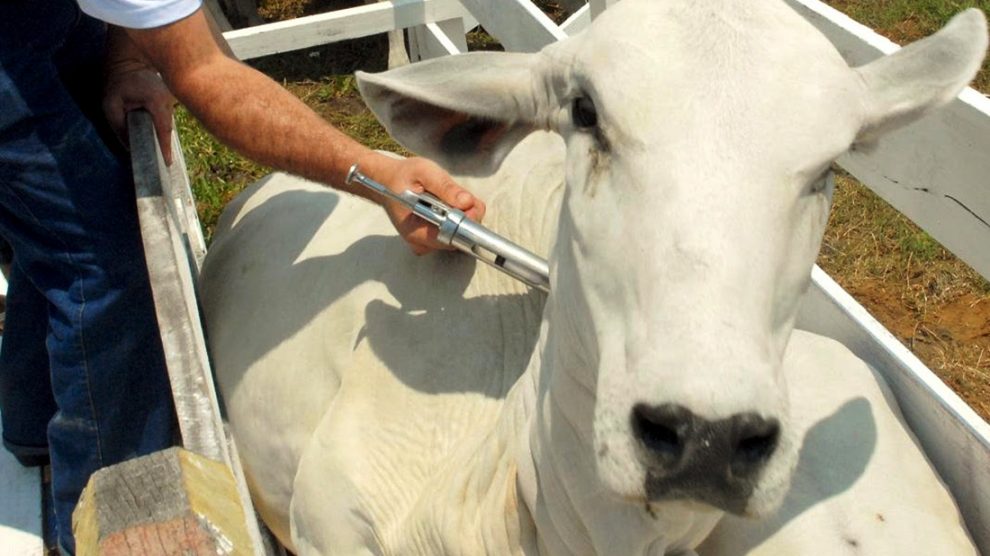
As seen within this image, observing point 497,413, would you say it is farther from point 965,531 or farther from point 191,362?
point 965,531

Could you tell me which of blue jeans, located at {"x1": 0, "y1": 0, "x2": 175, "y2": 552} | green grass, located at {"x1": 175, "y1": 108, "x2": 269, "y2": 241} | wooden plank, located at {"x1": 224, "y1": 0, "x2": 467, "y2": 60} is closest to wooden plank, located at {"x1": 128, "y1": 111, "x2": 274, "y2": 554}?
blue jeans, located at {"x1": 0, "y1": 0, "x2": 175, "y2": 552}

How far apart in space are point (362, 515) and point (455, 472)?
271mm

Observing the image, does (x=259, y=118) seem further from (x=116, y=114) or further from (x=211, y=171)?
(x=211, y=171)

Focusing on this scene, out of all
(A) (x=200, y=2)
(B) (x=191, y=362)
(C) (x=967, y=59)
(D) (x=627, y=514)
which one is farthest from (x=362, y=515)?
(C) (x=967, y=59)

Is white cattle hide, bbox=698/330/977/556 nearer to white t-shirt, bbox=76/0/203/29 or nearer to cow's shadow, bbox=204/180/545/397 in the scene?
cow's shadow, bbox=204/180/545/397

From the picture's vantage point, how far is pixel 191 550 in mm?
1462

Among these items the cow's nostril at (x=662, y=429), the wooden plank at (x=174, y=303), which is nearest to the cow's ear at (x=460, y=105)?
Answer: the wooden plank at (x=174, y=303)

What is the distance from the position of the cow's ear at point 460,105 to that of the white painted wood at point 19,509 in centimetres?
218

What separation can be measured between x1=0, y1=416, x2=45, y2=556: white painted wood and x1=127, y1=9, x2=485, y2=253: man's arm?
1.67 m

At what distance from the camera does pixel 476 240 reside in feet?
7.90

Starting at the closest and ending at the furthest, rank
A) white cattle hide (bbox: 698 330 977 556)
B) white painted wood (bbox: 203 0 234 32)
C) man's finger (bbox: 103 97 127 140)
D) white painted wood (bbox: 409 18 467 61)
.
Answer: white cattle hide (bbox: 698 330 977 556), man's finger (bbox: 103 97 127 140), white painted wood (bbox: 409 18 467 61), white painted wood (bbox: 203 0 234 32)

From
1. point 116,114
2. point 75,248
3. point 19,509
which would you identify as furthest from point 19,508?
point 116,114

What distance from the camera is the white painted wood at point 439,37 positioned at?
5230 millimetres

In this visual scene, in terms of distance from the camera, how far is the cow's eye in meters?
1.94
